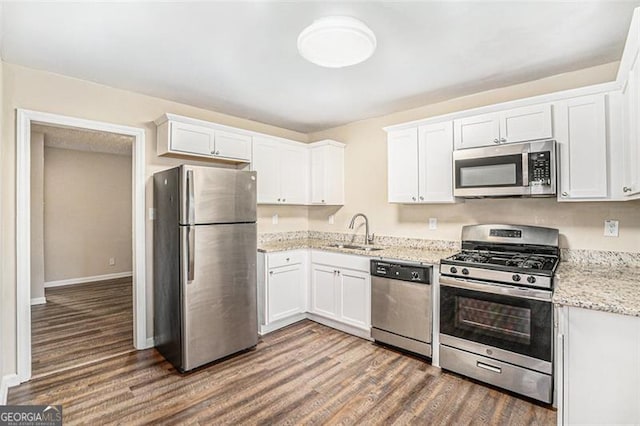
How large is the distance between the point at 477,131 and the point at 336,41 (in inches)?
64.4

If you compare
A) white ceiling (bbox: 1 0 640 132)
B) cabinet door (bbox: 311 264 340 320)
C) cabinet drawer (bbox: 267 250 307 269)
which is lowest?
cabinet door (bbox: 311 264 340 320)

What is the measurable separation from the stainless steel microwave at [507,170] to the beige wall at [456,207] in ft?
1.22

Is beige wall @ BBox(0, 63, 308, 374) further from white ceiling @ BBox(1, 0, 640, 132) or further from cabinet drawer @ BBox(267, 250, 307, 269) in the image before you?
cabinet drawer @ BBox(267, 250, 307, 269)

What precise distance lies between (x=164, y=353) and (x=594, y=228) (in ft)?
12.5

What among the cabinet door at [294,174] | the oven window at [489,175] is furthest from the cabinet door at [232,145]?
the oven window at [489,175]

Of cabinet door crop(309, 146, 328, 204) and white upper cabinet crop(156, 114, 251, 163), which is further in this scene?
cabinet door crop(309, 146, 328, 204)

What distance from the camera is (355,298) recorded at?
3297mm

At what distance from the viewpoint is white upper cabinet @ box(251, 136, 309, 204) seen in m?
3.76

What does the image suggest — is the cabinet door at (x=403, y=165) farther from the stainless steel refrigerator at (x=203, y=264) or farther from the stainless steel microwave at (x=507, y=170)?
the stainless steel refrigerator at (x=203, y=264)

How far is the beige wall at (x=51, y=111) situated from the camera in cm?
243

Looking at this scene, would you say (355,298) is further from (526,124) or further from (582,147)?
(582,147)

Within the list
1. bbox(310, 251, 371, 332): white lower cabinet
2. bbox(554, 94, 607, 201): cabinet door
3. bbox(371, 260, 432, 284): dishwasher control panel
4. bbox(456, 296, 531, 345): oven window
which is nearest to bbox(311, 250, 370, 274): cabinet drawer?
bbox(310, 251, 371, 332): white lower cabinet

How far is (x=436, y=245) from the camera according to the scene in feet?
11.1

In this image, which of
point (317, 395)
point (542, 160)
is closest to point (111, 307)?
point (317, 395)
